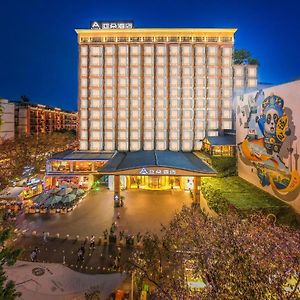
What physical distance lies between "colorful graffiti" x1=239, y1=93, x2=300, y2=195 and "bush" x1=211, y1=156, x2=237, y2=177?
5.06 metres

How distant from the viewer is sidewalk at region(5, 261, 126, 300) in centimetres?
1508

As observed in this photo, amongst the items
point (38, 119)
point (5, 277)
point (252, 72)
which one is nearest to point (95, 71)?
Answer: point (252, 72)

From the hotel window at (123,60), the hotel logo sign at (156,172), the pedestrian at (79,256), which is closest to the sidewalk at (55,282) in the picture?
the pedestrian at (79,256)

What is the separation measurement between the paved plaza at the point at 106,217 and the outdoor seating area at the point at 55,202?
81 centimetres

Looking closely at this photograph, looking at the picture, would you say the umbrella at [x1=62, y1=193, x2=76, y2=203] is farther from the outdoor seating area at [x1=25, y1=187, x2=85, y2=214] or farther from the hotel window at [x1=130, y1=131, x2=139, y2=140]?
the hotel window at [x1=130, y1=131, x2=139, y2=140]

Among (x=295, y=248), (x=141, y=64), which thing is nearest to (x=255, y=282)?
(x=295, y=248)

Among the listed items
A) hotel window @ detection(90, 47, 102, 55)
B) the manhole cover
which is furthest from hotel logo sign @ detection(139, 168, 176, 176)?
hotel window @ detection(90, 47, 102, 55)

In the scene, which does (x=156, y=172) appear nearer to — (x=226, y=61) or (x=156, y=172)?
(x=156, y=172)

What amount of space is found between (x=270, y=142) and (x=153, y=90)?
108ft

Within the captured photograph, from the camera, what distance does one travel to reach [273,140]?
2711 centimetres

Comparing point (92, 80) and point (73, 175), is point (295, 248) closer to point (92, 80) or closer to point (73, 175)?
point (73, 175)

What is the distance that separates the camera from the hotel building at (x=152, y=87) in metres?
56.0

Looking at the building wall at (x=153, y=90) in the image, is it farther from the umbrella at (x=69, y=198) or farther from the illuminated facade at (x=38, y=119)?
the illuminated facade at (x=38, y=119)

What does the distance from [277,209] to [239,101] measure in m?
18.3
